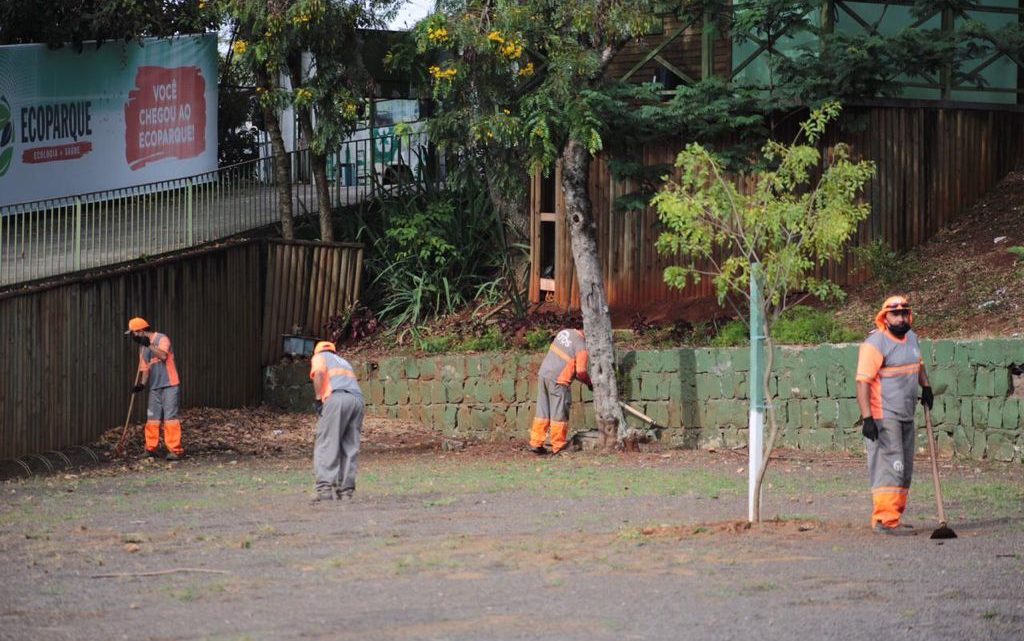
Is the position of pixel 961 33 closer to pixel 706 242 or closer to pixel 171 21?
pixel 706 242

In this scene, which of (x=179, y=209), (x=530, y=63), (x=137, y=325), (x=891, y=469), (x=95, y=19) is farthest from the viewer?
(x=95, y=19)

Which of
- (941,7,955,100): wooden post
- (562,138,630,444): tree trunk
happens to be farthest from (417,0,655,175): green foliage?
(941,7,955,100): wooden post

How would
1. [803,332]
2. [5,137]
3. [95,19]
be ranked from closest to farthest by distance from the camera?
[803,332]
[5,137]
[95,19]

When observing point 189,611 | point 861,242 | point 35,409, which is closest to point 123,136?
point 35,409

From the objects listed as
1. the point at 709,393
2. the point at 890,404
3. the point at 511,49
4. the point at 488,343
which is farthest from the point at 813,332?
the point at 890,404

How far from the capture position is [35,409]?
58.5 ft

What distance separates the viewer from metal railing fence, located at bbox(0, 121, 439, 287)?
19.1 m

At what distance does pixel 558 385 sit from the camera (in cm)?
1862

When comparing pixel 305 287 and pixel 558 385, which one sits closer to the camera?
pixel 558 385

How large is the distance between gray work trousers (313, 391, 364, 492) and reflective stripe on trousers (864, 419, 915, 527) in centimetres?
481

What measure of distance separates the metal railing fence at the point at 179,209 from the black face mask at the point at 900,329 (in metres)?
10.2

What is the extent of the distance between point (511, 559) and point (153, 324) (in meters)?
11.9

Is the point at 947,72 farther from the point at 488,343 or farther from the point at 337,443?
the point at 337,443

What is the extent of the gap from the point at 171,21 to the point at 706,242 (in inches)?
563
